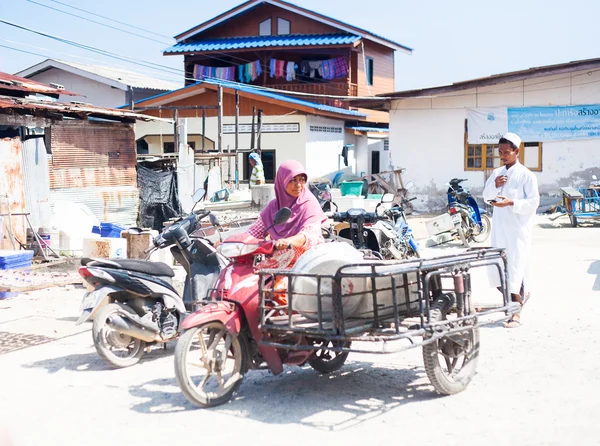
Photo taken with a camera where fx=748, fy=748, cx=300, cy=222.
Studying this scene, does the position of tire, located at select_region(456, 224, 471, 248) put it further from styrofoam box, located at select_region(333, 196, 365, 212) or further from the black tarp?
the black tarp

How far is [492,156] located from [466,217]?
7.63 m

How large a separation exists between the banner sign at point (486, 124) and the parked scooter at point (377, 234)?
11689 millimetres

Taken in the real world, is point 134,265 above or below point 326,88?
below

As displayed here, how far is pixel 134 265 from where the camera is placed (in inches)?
250

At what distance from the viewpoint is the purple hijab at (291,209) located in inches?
218

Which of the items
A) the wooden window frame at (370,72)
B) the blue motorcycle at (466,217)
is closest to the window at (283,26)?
the wooden window frame at (370,72)

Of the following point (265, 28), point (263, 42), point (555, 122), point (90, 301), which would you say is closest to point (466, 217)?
point (555, 122)

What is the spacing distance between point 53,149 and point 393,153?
11.4m

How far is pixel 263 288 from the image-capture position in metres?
4.93

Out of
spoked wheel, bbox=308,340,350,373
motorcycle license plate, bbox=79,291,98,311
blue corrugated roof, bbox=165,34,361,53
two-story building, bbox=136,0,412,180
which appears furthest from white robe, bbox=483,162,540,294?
blue corrugated roof, bbox=165,34,361,53

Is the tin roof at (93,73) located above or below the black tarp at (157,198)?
above

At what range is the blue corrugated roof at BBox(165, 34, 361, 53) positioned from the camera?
34031 millimetres

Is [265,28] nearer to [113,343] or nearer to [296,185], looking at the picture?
[113,343]

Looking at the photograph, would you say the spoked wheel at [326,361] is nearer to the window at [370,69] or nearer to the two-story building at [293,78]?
the two-story building at [293,78]
